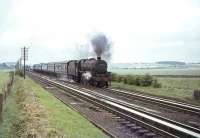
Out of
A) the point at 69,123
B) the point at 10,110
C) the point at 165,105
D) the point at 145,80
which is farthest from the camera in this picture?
the point at 145,80

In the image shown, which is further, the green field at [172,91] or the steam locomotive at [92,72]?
the steam locomotive at [92,72]

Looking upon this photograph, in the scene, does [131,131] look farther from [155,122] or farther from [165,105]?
[165,105]

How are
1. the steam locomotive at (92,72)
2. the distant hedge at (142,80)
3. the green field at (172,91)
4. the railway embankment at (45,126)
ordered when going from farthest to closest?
the distant hedge at (142,80), the steam locomotive at (92,72), the green field at (172,91), the railway embankment at (45,126)

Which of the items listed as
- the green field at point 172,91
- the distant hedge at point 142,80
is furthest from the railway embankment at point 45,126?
the distant hedge at point 142,80

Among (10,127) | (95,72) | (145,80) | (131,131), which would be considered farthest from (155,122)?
(145,80)

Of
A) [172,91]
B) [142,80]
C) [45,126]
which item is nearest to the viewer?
[45,126]

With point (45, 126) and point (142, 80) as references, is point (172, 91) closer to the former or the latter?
point (142, 80)

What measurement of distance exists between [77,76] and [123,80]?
6805 millimetres

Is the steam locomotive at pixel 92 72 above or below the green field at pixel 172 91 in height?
above

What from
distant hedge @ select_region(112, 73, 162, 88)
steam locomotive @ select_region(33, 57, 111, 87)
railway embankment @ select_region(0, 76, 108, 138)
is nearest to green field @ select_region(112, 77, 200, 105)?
distant hedge @ select_region(112, 73, 162, 88)

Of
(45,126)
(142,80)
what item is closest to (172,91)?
(142,80)

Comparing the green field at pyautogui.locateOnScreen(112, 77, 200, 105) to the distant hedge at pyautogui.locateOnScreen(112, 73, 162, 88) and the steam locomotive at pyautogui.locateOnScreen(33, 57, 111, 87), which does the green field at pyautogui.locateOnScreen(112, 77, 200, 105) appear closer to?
the distant hedge at pyautogui.locateOnScreen(112, 73, 162, 88)

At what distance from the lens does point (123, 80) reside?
53.2m

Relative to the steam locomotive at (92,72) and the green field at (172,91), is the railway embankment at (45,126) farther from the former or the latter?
the steam locomotive at (92,72)
